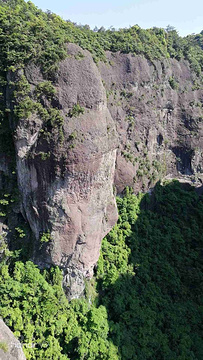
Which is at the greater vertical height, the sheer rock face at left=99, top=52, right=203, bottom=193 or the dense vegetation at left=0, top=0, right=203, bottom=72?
the dense vegetation at left=0, top=0, right=203, bottom=72

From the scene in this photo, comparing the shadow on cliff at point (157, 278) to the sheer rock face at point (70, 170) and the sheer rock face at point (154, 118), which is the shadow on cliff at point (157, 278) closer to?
the sheer rock face at point (154, 118)

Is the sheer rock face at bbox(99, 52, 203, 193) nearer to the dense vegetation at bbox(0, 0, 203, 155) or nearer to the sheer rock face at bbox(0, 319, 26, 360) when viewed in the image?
the dense vegetation at bbox(0, 0, 203, 155)

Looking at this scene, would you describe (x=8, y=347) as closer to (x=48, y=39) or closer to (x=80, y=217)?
(x=80, y=217)

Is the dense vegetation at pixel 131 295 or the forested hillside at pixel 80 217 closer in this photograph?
the forested hillside at pixel 80 217

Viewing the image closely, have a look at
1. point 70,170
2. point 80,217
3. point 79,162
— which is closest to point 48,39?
point 79,162

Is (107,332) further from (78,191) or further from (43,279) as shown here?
(78,191)

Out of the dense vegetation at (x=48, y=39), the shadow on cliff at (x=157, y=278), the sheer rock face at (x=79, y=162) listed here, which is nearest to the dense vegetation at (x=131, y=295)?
the shadow on cliff at (x=157, y=278)

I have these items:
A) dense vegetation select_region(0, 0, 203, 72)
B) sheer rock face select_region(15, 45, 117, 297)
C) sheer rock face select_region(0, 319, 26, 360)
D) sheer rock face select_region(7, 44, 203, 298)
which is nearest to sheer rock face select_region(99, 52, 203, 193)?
sheer rock face select_region(7, 44, 203, 298)
